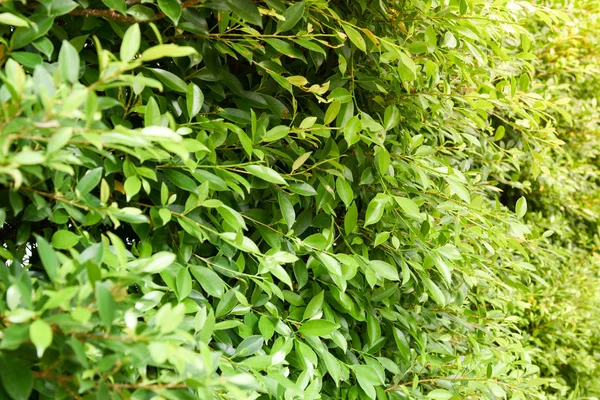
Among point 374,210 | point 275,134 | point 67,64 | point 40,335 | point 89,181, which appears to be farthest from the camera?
point 374,210

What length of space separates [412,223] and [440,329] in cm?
46

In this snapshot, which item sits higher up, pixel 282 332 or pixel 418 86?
pixel 418 86

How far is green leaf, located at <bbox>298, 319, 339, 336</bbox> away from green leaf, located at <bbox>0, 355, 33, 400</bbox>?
50cm

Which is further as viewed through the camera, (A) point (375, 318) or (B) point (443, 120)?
(B) point (443, 120)

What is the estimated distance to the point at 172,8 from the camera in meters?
0.75

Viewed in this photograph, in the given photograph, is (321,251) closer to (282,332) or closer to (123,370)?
(282,332)

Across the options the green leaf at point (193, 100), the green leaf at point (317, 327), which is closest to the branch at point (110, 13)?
the green leaf at point (193, 100)

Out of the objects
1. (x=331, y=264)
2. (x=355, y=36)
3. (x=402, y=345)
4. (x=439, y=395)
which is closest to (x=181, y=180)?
(x=331, y=264)

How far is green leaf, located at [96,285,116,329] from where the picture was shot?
0.54m

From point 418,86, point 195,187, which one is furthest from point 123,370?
point 418,86

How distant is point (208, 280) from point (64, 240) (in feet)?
0.77

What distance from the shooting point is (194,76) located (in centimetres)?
95

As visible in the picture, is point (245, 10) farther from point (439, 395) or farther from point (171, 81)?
point (439, 395)

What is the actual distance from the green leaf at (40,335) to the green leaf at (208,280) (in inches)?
14.3
